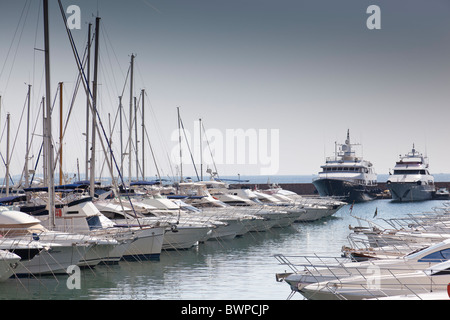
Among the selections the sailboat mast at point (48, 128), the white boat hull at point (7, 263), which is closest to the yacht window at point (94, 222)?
the sailboat mast at point (48, 128)

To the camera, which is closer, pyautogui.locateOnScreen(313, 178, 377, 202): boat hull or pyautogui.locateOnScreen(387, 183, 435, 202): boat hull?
pyautogui.locateOnScreen(313, 178, 377, 202): boat hull

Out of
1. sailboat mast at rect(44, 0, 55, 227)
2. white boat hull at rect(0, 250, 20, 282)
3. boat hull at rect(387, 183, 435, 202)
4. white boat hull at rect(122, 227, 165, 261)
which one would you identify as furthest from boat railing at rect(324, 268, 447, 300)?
boat hull at rect(387, 183, 435, 202)

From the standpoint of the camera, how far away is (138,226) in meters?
27.7

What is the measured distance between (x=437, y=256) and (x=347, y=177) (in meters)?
70.0

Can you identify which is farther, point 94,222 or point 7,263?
point 94,222

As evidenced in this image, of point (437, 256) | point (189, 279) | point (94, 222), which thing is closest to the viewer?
point (437, 256)

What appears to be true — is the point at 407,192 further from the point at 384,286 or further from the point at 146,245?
the point at 384,286

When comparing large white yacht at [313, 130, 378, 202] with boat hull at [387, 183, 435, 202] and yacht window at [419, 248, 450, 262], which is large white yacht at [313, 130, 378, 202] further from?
yacht window at [419, 248, 450, 262]

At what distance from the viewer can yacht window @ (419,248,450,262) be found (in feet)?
56.1

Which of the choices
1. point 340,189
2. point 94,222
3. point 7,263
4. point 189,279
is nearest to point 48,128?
point 94,222

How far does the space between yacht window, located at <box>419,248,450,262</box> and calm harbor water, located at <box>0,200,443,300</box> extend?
379 cm

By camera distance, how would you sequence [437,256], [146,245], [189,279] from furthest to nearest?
[146,245], [189,279], [437,256]

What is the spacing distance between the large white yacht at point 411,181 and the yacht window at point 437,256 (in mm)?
70805

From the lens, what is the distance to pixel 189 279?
24391 millimetres
